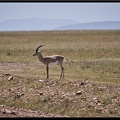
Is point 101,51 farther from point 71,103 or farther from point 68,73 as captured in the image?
point 71,103

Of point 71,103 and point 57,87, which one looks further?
point 57,87

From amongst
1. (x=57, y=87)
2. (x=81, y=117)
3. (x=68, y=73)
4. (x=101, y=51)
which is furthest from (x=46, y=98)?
(x=101, y=51)

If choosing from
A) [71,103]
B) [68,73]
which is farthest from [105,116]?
[68,73]

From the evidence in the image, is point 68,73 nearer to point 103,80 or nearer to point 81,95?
point 103,80

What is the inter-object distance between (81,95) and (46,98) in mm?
1732

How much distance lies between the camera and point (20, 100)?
14398 mm

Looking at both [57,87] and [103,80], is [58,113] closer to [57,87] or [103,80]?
[57,87]

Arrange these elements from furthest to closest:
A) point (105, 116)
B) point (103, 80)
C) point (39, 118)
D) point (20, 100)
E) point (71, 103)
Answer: point (103, 80) < point (20, 100) < point (71, 103) < point (105, 116) < point (39, 118)

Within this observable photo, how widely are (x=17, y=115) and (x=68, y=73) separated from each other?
385 inches

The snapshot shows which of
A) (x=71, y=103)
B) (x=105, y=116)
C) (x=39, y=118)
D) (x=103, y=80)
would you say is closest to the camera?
(x=39, y=118)

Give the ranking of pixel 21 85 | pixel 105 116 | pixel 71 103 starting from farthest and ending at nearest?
pixel 21 85 < pixel 71 103 < pixel 105 116

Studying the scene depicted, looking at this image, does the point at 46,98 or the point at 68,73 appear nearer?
the point at 46,98

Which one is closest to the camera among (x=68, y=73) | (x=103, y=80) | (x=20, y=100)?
(x=20, y=100)

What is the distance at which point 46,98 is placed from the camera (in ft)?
46.0
